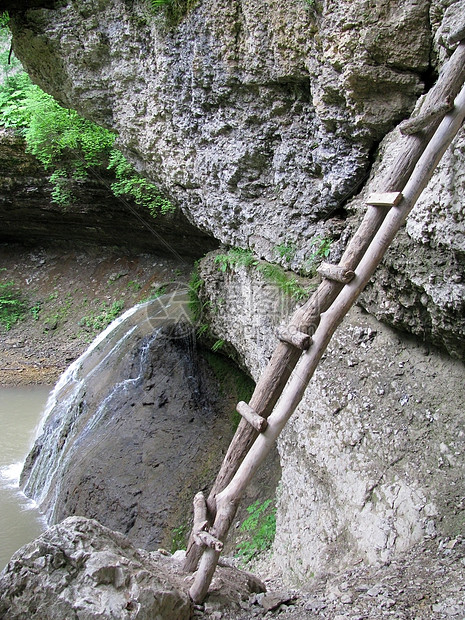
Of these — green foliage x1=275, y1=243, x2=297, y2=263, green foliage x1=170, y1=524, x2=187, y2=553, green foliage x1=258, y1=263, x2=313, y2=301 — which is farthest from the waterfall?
green foliage x1=275, y1=243, x2=297, y2=263

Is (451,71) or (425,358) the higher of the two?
(451,71)

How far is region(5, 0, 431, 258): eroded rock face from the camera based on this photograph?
4.12 m

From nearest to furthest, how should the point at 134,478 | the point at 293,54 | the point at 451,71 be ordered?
the point at 451,71
the point at 293,54
the point at 134,478

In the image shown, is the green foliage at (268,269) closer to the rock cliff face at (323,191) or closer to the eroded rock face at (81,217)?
the rock cliff face at (323,191)


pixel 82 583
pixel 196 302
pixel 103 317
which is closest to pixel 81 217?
pixel 103 317

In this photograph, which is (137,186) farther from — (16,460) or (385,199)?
(385,199)

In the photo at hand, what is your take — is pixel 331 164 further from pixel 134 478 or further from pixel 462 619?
pixel 134 478

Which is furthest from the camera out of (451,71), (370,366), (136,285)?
(136,285)

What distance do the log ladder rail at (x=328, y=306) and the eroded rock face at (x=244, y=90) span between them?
1101 millimetres

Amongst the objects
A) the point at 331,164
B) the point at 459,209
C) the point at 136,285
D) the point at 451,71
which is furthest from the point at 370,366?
the point at 136,285

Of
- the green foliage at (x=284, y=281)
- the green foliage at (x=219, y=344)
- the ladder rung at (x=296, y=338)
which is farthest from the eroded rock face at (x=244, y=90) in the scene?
the ladder rung at (x=296, y=338)

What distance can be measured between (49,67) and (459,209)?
7.33m

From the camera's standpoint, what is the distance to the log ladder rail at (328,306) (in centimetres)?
302

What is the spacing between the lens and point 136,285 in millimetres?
15195
